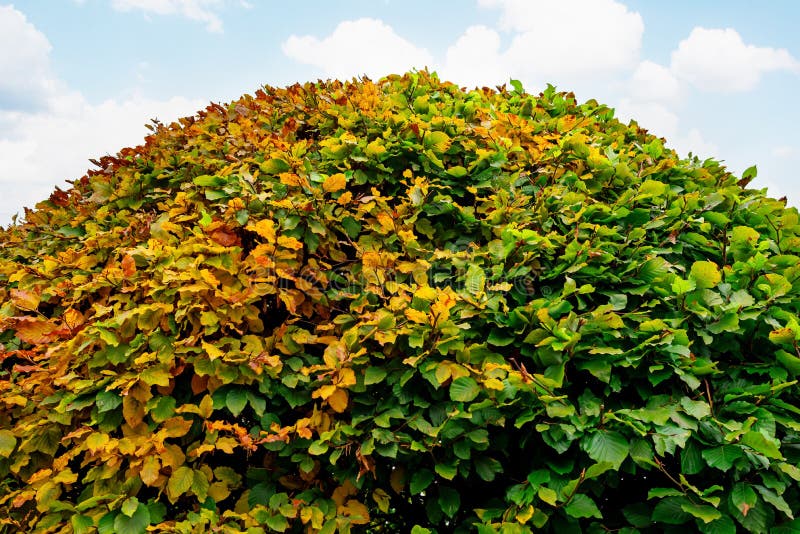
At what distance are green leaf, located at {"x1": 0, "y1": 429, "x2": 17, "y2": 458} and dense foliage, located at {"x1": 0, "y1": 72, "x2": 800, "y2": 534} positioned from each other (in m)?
0.01

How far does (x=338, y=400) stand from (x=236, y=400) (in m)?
0.46

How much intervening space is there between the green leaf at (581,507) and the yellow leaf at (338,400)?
1.01m

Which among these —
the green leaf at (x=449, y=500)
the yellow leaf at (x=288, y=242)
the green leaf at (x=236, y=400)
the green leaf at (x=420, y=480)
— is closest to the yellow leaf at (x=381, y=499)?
the green leaf at (x=420, y=480)

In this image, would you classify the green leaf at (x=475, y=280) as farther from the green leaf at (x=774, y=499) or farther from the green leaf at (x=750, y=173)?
the green leaf at (x=750, y=173)

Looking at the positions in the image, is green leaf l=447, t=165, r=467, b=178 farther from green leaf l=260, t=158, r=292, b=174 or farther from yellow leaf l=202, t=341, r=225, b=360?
yellow leaf l=202, t=341, r=225, b=360

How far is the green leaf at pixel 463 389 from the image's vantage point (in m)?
→ 2.57

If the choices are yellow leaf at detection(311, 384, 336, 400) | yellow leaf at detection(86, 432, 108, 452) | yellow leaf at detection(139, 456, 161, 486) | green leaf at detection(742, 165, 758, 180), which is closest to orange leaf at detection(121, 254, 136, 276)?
yellow leaf at detection(86, 432, 108, 452)

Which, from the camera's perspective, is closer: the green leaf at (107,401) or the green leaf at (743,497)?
the green leaf at (743,497)

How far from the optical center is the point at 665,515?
2539mm

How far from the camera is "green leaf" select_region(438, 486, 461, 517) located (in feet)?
8.86

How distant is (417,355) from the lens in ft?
8.89

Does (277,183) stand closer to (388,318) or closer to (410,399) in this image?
(388,318)

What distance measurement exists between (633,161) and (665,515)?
2.26 metres

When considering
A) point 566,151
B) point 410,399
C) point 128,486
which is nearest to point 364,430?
point 410,399
